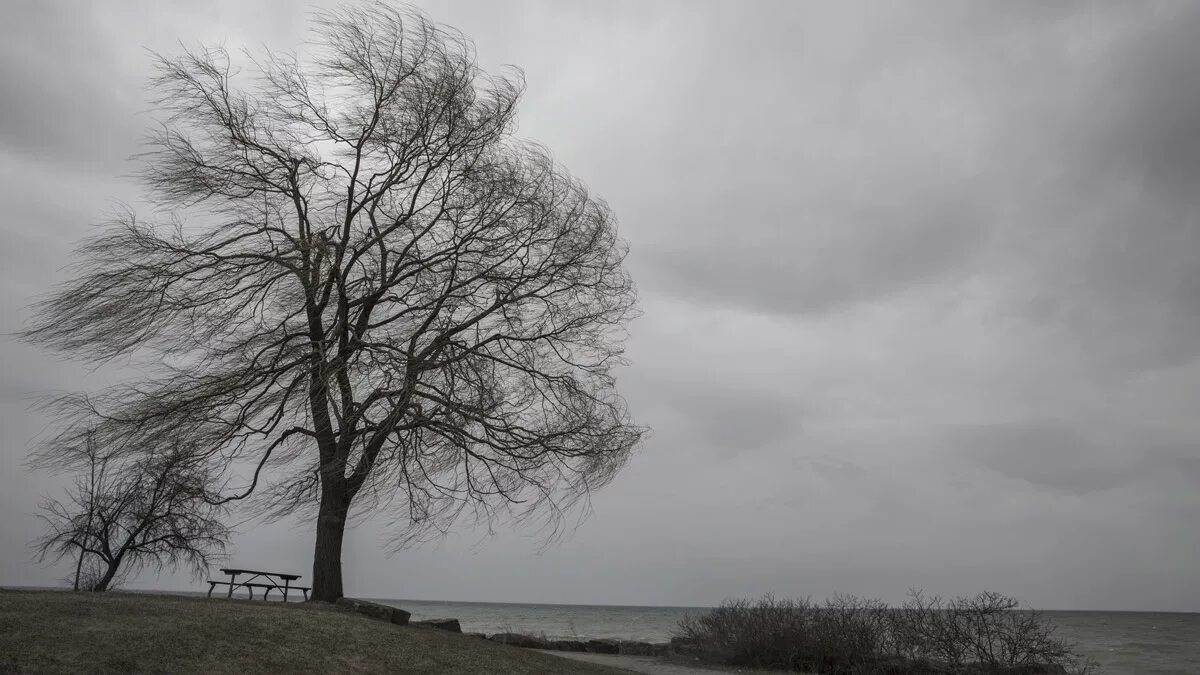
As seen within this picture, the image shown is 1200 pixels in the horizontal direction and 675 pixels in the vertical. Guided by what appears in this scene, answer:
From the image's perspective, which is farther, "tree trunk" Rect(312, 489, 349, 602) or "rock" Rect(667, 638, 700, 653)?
"rock" Rect(667, 638, 700, 653)

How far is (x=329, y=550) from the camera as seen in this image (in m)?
15.8

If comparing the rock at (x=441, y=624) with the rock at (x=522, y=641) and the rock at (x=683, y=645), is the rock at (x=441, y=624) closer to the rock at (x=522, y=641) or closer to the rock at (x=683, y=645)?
the rock at (x=522, y=641)

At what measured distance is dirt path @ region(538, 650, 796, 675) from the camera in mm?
15094

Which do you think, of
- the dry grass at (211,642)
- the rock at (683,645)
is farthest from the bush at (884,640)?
the dry grass at (211,642)

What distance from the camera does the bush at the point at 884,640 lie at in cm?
1455

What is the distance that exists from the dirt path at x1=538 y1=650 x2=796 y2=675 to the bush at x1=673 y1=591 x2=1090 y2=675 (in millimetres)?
854

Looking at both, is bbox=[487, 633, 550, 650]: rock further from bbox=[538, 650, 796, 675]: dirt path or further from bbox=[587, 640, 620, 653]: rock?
bbox=[538, 650, 796, 675]: dirt path

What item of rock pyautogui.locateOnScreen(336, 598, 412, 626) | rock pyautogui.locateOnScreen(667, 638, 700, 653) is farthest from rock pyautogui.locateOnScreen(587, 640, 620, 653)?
rock pyautogui.locateOnScreen(336, 598, 412, 626)

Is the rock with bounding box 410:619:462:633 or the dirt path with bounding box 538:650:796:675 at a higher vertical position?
the rock with bounding box 410:619:462:633

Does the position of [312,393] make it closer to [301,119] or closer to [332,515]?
[332,515]

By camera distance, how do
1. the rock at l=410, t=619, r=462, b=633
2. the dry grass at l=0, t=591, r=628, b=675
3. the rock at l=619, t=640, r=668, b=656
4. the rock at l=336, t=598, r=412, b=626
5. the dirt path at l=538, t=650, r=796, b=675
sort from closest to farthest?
1. the dry grass at l=0, t=591, r=628, b=675
2. the rock at l=336, t=598, r=412, b=626
3. the dirt path at l=538, t=650, r=796, b=675
4. the rock at l=410, t=619, r=462, b=633
5. the rock at l=619, t=640, r=668, b=656

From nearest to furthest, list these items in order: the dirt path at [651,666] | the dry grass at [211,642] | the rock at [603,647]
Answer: the dry grass at [211,642] → the dirt path at [651,666] → the rock at [603,647]

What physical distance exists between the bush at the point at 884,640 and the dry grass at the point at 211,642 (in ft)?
17.0

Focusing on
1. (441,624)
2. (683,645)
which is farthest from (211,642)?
(683,645)
